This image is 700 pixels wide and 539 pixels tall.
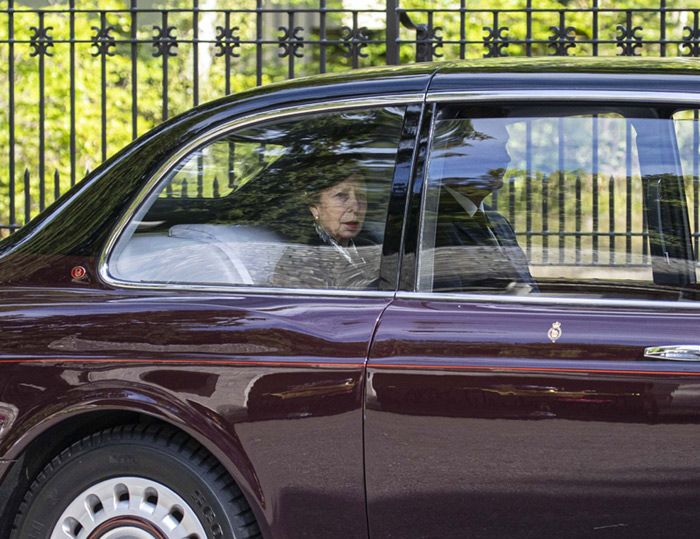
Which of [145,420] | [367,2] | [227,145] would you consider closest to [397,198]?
[227,145]

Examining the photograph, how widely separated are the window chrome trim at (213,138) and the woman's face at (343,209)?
189mm

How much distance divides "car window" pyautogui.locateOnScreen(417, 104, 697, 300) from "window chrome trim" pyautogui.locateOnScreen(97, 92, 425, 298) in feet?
0.64

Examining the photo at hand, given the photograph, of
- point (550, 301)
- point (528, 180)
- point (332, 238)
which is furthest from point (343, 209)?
point (550, 301)

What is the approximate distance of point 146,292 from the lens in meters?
3.20

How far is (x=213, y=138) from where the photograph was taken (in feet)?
10.8

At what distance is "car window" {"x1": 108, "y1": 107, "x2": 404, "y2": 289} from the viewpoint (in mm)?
3164

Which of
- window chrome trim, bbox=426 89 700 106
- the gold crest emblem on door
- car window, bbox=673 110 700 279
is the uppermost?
window chrome trim, bbox=426 89 700 106

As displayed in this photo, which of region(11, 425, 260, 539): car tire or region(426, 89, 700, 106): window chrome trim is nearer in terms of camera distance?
region(426, 89, 700, 106): window chrome trim

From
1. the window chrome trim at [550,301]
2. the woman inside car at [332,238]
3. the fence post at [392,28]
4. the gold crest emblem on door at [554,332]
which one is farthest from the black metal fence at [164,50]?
the gold crest emblem on door at [554,332]

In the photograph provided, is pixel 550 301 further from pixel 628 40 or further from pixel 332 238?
pixel 628 40

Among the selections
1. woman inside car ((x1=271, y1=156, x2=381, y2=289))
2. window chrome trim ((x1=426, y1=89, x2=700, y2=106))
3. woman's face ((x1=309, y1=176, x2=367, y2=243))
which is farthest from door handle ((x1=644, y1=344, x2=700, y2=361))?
woman's face ((x1=309, y1=176, x2=367, y2=243))

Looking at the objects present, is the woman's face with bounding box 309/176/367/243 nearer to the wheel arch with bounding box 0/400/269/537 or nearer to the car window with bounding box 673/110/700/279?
the wheel arch with bounding box 0/400/269/537

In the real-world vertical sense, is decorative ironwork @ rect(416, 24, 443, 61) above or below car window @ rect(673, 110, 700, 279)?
above

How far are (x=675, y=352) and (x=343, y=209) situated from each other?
39.3 inches
